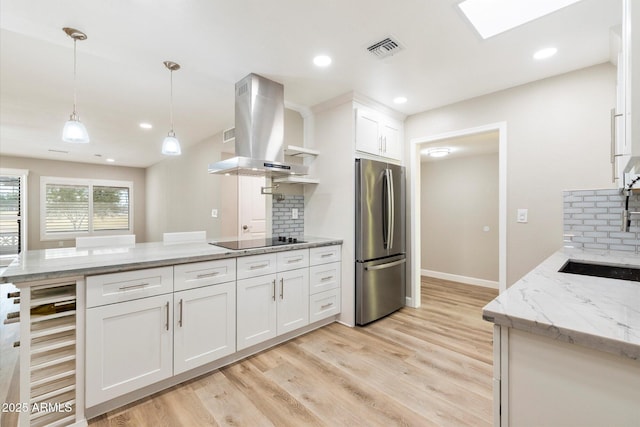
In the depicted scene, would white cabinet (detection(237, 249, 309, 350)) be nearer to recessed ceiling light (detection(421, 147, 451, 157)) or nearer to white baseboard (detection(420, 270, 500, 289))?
recessed ceiling light (detection(421, 147, 451, 157))

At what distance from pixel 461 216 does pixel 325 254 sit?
3.21 metres

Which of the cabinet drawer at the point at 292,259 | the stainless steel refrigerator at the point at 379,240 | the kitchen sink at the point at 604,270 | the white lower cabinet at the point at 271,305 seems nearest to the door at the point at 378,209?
the stainless steel refrigerator at the point at 379,240

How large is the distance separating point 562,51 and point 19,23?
3.85m

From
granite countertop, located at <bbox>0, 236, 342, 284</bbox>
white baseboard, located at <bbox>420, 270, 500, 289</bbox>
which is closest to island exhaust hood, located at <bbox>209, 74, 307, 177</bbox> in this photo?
granite countertop, located at <bbox>0, 236, 342, 284</bbox>

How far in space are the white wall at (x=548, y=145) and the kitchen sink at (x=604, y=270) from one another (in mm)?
870

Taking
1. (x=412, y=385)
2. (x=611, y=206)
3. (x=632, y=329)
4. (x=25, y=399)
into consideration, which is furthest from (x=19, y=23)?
(x=611, y=206)

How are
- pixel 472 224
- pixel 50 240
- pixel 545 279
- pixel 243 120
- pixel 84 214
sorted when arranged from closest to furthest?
pixel 545 279 < pixel 243 120 < pixel 472 224 < pixel 50 240 < pixel 84 214

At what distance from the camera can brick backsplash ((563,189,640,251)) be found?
2043 millimetres

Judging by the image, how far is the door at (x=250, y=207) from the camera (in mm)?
4615

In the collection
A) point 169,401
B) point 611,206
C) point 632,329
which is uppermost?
point 611,206

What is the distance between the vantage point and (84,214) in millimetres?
7113

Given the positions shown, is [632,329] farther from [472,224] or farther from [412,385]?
[472,224]

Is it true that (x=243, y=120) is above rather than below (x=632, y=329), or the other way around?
above

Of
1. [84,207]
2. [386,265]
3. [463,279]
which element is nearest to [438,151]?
[386,265]
